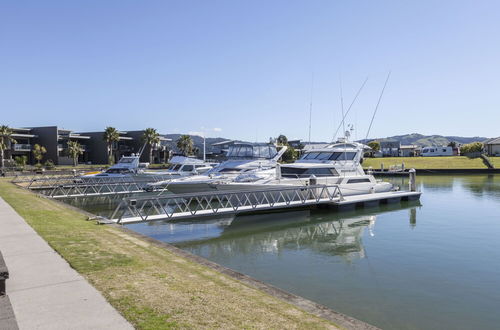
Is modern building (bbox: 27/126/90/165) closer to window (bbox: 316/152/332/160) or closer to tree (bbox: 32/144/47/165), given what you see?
tree (bbox: 32/144/47/165)

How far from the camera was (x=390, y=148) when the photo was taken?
356 ft

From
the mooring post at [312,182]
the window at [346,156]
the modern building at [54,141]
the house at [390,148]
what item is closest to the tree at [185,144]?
the modern building at [54,141]

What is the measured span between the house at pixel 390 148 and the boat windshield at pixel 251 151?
8339 centimetres

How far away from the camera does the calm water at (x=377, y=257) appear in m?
8.72

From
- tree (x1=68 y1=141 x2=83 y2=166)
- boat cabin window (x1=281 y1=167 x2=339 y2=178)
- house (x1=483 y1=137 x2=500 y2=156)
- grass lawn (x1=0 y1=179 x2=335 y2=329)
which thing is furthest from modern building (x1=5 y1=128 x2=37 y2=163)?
house (x1=483 y1=137 x2=500 y2=156)

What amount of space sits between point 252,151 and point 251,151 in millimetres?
92

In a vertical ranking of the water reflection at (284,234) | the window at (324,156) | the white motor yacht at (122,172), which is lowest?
the water reflection at (284,234)

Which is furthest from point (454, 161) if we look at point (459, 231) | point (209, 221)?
point (209, 221)

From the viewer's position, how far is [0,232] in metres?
11.0

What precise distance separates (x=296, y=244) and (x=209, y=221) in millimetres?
7038

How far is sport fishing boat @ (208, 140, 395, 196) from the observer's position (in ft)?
79.0

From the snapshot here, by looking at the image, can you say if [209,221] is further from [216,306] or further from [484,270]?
[216,306]

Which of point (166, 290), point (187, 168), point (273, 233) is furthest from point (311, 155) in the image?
point (166, 290)

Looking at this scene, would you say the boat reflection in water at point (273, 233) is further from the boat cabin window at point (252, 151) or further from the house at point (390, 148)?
the house at point (390, 148)
